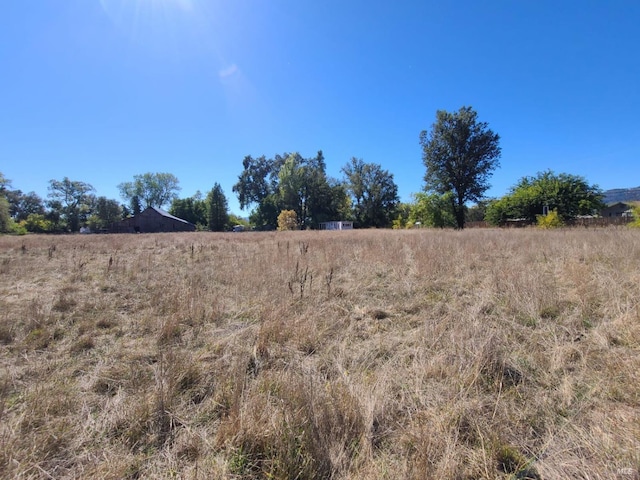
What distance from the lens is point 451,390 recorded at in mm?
1933

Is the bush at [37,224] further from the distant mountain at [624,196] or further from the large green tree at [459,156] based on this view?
the distant mountain at [624,196]

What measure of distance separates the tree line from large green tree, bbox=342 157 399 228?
18 cm

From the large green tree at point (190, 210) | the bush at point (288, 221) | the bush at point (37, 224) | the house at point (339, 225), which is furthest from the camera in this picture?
the large green tree at point (190, 210)

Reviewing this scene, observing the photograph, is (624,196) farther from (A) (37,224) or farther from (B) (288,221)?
(A) (37,224)

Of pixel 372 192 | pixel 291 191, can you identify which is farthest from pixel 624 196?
pixel 291 191

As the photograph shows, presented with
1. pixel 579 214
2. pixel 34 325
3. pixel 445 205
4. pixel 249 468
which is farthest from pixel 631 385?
pixel 445 205

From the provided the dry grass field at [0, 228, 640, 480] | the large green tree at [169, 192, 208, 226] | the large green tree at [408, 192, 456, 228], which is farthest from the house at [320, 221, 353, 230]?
the dry grass field at [0, 228, 640, 480]

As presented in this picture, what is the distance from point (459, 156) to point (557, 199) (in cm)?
1076

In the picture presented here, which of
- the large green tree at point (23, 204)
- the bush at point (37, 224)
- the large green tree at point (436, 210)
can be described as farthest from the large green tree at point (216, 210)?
the large green tree at point (436, 210)

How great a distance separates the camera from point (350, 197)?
1945 inches

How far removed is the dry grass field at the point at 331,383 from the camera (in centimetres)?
141

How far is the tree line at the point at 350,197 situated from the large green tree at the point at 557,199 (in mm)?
80

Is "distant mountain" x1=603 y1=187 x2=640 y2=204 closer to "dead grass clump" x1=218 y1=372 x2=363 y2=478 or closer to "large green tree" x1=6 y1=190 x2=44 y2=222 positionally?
"dead grass clump" x1=218 y1=372 x2=363 y2=478

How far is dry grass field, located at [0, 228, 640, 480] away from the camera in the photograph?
4.64ft
